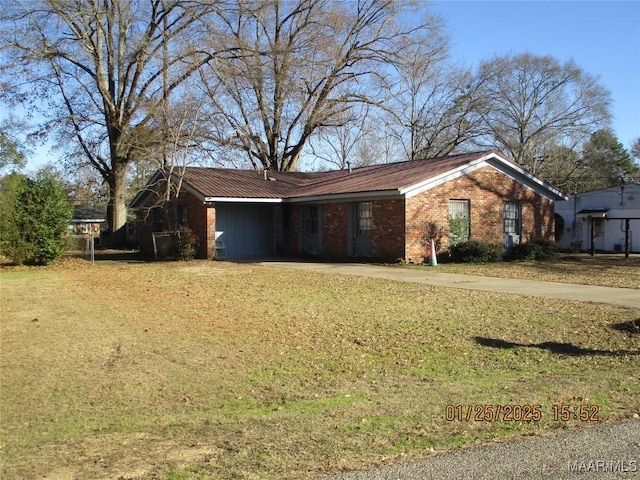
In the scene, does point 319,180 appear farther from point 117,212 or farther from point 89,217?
point 89,217

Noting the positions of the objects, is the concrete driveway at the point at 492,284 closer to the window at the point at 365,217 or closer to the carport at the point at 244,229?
the window at the point at 365,217

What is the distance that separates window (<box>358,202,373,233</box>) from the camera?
2256 centimetres

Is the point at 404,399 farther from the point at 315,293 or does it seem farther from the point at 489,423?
the point at 315,293

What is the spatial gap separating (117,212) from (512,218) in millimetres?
20674

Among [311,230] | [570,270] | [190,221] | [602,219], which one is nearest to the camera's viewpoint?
[570,270]

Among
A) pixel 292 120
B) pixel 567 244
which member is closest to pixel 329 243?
pixel 567 244

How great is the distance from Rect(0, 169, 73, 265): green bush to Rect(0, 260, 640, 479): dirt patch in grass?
27.6 feet

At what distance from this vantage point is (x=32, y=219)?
20625 mm

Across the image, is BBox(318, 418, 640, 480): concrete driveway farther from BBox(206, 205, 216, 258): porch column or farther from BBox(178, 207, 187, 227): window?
BBox(178, 207, 187, 227): window

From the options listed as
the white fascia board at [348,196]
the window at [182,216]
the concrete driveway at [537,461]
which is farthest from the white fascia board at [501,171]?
the concrete driveway at [537,461]

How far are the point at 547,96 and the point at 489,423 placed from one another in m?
50.5

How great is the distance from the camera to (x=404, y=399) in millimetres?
6129

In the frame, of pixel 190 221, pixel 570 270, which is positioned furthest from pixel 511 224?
pixel 190 221

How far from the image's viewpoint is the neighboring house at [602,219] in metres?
29.8
